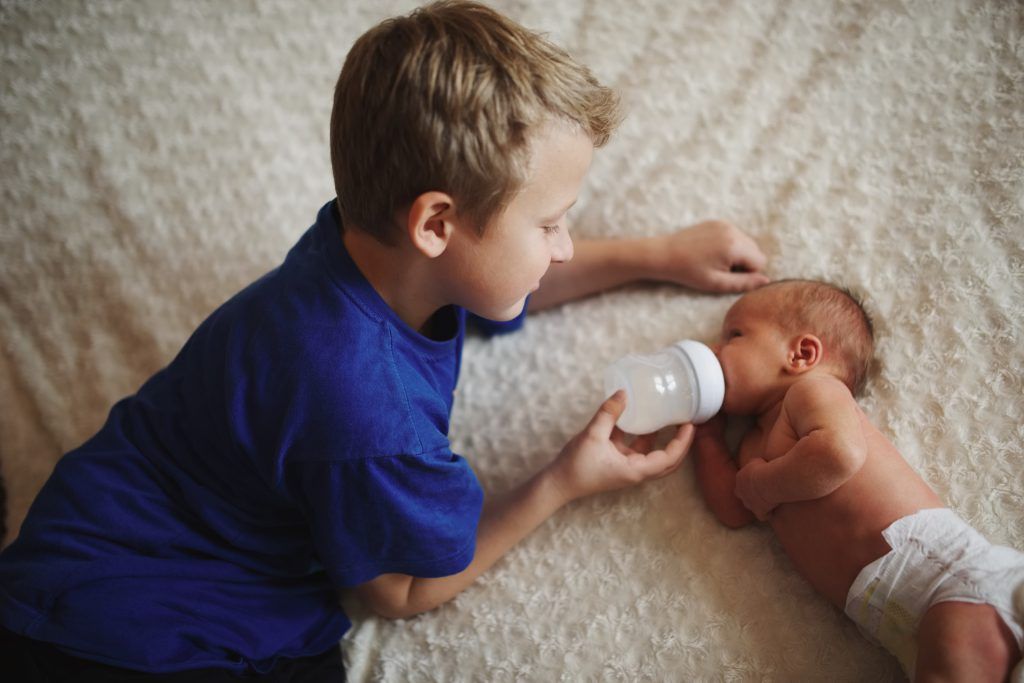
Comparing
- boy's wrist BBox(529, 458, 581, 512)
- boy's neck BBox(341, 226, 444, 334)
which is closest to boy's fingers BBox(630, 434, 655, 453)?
boy's wrist BBox(529, 458, 581, 512)

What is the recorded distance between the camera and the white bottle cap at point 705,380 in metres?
1.00

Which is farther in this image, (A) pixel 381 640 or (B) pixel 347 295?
(A) pixel 381 640

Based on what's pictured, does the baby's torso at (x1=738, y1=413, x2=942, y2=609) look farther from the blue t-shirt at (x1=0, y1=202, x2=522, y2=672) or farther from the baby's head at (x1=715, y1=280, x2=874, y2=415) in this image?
the blue t-shirt at (x1=0, y1=202, x2=522, y2=672)

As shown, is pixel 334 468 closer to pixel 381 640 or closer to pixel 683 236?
pixel 381 640

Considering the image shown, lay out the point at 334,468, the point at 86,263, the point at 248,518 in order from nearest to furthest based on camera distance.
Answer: the point at 334,468 → the point at 248,518 → the point at 86,263

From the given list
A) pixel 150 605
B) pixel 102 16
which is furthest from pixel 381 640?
pixel 102 16

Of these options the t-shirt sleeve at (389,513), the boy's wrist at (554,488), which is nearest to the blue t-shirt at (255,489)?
the t-shirt sleeve at (389,513)

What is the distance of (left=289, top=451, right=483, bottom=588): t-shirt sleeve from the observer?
0.86 meters

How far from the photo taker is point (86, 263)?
128 centimetres

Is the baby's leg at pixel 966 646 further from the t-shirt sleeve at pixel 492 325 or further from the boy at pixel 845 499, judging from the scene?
the t-shirt sleeve at pixel 492 325

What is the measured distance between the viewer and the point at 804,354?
3.31ft

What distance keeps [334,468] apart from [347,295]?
19 centimetres

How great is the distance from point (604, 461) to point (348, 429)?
13.4 inches

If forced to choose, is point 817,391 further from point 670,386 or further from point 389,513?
point 389,513
